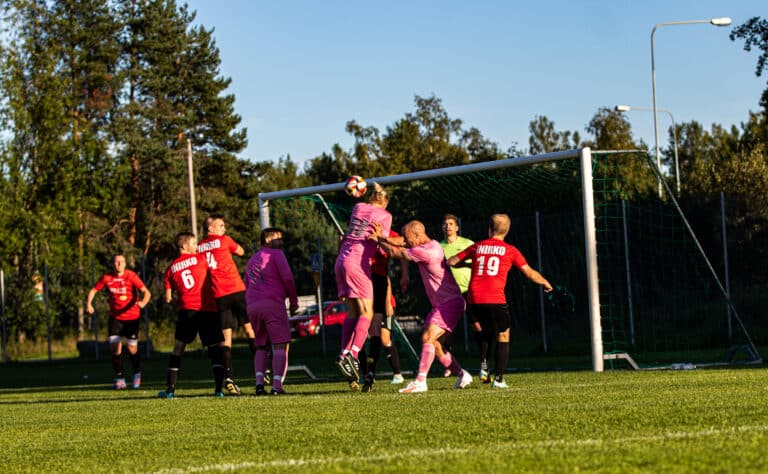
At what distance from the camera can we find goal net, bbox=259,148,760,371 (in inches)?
611

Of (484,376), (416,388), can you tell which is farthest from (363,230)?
(484,376)

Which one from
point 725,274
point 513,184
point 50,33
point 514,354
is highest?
point 50,33

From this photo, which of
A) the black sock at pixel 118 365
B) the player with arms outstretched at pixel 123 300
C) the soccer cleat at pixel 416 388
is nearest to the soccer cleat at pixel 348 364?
the soccer cleat at pixel 416 388

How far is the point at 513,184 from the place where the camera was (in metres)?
16.8

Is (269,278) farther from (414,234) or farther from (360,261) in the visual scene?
(414,234)

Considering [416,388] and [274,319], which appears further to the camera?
[274,319]

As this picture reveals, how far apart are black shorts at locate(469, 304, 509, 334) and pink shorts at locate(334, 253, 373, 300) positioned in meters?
1.10

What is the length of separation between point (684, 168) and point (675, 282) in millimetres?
62224

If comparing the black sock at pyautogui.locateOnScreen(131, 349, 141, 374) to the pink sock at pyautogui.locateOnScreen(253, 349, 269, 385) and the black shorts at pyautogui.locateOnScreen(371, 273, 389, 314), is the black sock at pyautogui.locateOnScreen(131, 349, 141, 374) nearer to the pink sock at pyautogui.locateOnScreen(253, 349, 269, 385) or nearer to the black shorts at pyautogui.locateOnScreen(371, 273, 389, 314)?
the pink sock at pyautogui.locateOnScreen(253, 349, 269, 385)

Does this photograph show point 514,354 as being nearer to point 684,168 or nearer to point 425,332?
point 425,332

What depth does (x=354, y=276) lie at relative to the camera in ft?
37.6

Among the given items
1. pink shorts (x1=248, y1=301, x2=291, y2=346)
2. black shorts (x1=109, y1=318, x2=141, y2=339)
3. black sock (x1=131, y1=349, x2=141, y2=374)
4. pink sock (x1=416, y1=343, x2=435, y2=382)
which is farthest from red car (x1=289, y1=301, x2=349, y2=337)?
pink sock (x1=416, y1=343, x2=435, y2=382)

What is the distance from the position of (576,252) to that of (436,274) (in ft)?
32.9

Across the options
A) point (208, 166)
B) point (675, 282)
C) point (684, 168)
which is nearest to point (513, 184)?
point (675, 282)
